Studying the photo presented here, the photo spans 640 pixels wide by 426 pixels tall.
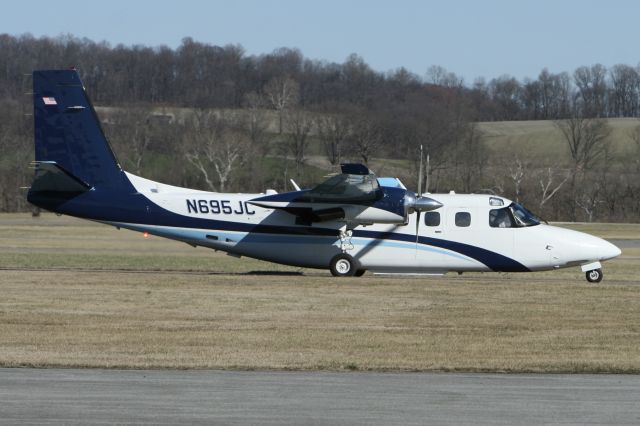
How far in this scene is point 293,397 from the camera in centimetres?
1228

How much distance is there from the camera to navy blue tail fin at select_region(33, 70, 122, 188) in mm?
27938

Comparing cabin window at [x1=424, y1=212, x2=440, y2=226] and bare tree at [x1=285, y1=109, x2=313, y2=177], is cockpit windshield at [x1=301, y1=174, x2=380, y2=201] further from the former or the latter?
bare tree at [x1=285, y1=109, x2=313, y2=177]

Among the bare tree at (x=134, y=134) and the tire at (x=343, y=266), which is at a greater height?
the bare tree at (x=134, y=134)

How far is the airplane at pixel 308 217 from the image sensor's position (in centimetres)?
2791

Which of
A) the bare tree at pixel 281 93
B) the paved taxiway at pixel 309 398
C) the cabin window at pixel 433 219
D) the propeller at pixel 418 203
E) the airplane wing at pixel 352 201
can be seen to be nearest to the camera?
the paved taxiway at pixel 309 398

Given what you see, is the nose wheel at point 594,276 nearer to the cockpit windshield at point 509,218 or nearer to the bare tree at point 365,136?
the cockpit windshield at point 509,218

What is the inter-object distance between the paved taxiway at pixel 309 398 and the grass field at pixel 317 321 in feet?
2.84

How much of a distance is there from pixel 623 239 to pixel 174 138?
1816 inches

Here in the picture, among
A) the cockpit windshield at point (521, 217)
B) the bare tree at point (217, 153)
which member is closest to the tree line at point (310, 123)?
the bare tree at point (217, 153)

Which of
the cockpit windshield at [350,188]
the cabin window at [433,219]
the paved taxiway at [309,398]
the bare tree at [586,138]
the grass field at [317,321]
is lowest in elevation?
the grass field at [317,321]

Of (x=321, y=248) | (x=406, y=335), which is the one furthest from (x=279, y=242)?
(x=406, y=335)

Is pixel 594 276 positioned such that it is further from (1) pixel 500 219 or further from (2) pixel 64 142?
(2) pixel 64 142

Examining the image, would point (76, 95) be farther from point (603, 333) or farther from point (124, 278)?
point (603, 333)

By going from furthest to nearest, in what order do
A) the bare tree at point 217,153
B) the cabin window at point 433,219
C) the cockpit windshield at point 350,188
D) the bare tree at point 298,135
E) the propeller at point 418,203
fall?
1. the bare tree at point 298,135
2. the bare tree at point 217,153
3. the cabin window at point 433,219
4. the propeller at point 418,203
5. the cockpit windshield at point 350,188
